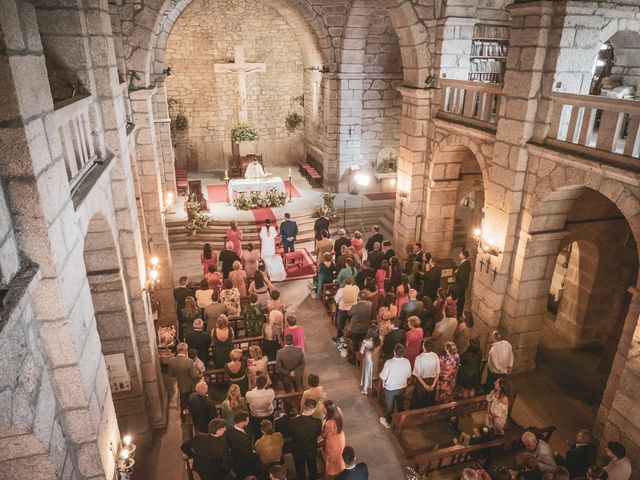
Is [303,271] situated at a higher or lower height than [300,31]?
lower

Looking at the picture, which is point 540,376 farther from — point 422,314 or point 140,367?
point 140,367

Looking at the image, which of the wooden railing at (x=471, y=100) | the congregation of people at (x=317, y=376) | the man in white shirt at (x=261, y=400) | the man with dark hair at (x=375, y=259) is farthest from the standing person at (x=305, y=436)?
the wooden railing at (x=471, y=100)

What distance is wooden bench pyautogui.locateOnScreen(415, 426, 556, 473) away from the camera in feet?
19.2

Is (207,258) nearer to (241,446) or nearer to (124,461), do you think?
(241,446)

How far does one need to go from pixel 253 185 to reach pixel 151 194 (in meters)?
5.16

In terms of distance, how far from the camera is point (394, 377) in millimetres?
6508

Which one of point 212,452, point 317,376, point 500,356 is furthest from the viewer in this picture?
point 500,356

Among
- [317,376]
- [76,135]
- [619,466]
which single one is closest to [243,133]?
[317,376]

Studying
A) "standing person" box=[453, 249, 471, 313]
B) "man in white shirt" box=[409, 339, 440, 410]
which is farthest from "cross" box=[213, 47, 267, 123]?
"man in white shirt" box=[409, 339, 440, 410]

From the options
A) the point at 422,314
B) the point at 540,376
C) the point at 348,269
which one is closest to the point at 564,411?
the point at 540,376

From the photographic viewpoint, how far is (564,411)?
7.52 m

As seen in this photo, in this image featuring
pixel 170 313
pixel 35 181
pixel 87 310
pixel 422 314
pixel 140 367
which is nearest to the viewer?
pixel 35 181

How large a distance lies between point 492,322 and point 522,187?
8.21 feet

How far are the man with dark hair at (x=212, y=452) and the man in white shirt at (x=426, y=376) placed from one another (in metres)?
2.87
